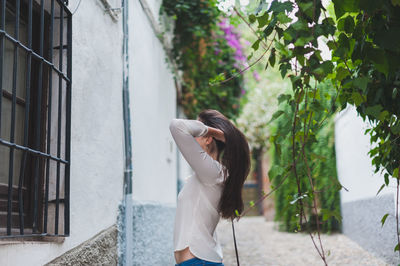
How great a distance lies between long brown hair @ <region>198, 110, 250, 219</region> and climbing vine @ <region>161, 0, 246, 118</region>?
290cm

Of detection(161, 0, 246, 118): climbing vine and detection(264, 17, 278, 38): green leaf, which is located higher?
detection(161, 0, 246, 118): climbing vine

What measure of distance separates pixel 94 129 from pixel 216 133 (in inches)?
47.5

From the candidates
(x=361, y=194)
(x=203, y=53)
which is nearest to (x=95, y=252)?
(x=361, y=194)

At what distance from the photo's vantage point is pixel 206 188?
2309mm

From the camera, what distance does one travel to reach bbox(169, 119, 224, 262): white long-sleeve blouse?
2.18m

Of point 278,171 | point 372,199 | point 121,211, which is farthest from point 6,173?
point 372,199

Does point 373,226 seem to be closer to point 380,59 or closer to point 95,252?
point 95,252

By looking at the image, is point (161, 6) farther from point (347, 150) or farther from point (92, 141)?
point (347, 150)

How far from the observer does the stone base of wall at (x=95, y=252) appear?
265 cm

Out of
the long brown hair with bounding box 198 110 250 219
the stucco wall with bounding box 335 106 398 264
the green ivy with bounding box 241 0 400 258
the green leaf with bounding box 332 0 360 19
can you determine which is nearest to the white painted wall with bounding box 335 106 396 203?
the stucco wall with bounding box 335 106 398 264

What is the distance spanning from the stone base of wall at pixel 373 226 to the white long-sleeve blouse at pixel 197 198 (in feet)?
5.66

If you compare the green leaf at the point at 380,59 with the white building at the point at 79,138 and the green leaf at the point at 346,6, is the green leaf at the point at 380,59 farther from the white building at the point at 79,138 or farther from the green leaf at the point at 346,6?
the white building at the point at 79,138

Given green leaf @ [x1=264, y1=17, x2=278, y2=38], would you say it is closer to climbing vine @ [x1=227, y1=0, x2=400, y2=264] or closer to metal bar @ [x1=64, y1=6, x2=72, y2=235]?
climbing vine @ [x1=227, y1=0, x2=400, y2=264]

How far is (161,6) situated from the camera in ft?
20.5
